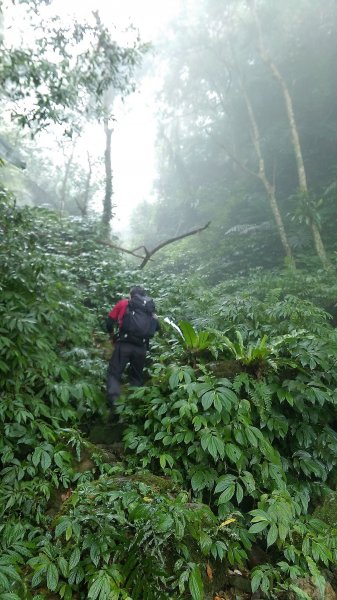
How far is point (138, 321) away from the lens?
521cm

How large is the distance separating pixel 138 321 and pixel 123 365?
2.13 ft

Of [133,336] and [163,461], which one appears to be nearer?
[163,461]

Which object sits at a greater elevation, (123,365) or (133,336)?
(133,336)

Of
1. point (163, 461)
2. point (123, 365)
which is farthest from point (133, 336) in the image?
point (163, 461)

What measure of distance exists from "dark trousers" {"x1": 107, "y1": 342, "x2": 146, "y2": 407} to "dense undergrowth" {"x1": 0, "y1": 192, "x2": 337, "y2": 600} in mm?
215

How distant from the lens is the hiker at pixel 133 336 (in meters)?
5.18

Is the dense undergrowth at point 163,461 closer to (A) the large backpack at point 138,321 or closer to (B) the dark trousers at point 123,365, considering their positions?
(B) the dark trousers at point 123,365

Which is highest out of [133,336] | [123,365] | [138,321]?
[138,321]

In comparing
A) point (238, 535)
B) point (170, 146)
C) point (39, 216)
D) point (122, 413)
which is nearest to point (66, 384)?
point (122, 413)

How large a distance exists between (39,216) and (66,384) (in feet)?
26.5

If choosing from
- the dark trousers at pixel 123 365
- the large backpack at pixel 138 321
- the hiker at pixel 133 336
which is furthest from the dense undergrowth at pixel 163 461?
the large backpack at pixel 138 321

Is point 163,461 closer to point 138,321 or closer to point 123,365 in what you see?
point 123,365

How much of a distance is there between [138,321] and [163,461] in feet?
6.67

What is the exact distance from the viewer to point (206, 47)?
19.5 meters
